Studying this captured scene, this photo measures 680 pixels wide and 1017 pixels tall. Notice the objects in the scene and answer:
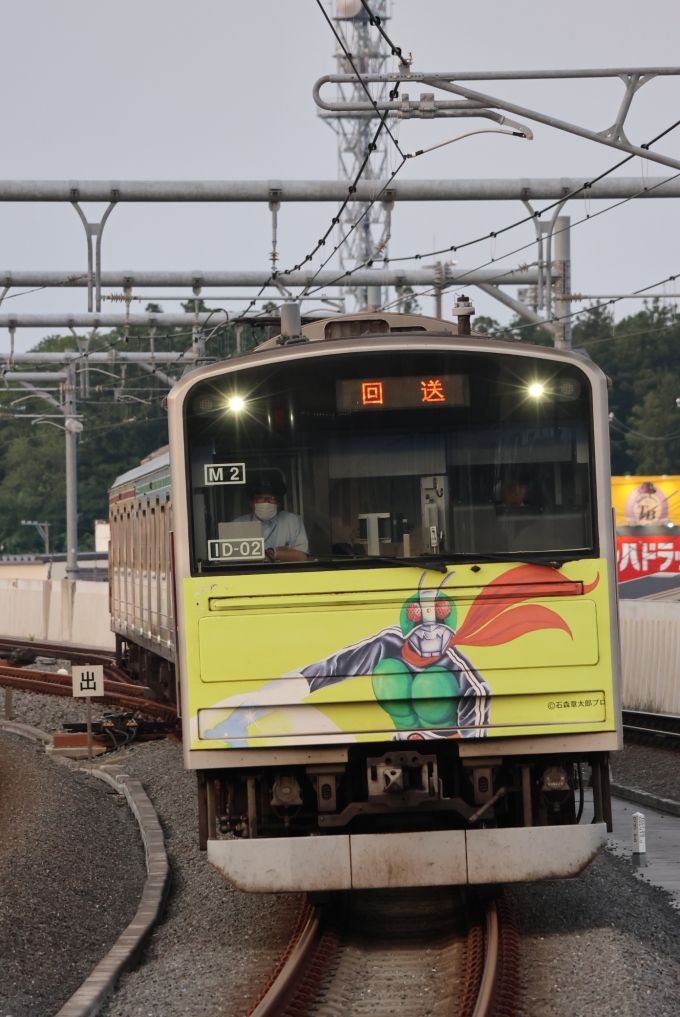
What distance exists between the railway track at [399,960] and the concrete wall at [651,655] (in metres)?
10.4

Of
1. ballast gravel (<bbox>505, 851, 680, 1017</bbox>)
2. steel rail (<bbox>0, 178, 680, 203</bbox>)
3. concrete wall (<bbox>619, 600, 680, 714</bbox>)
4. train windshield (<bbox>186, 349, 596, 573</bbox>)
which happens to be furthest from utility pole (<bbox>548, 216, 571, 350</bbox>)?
train windshield (<bbox>186, 349, 596, 573</bbox>)

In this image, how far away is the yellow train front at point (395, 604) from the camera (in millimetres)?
7230

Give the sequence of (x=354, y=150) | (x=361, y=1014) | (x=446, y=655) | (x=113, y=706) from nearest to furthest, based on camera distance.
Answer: (x=361, y=1014)
(x=446, y=655)
(x=113, y=706)
(x=354, y=150)

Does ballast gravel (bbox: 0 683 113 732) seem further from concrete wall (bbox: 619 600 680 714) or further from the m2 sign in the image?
the m2 sign

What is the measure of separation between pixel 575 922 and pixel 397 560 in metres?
2.36

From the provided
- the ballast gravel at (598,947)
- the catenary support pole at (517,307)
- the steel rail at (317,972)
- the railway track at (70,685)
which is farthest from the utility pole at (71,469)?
the steel rail at (317,972)

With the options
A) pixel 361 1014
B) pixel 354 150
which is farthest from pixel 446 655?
pixel 354 150

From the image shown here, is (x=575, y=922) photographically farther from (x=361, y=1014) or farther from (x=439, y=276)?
(x=439, y=276)

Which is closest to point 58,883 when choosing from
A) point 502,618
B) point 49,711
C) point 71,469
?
point 502,618

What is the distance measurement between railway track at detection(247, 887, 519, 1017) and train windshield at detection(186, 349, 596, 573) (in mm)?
2007

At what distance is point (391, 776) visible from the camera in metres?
7.32

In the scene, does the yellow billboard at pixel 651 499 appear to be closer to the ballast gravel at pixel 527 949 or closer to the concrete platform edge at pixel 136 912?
the concrete platform edge at pixel 136 912

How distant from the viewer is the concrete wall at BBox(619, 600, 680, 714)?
18578mm

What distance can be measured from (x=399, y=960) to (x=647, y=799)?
5.50 meters
